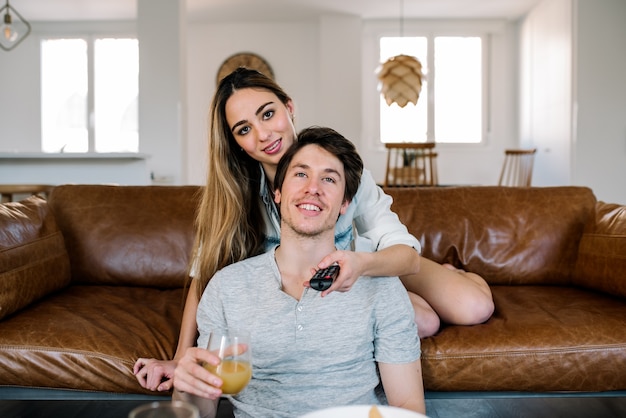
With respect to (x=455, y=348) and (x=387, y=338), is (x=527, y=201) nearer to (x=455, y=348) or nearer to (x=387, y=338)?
(x=455, y=348)

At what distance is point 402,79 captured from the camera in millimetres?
5902

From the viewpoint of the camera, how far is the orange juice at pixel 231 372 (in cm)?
85

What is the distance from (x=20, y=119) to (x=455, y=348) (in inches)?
311

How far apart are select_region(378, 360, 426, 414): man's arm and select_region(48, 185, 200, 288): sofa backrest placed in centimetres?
109

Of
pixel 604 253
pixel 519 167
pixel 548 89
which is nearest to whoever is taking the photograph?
pixel 604 253

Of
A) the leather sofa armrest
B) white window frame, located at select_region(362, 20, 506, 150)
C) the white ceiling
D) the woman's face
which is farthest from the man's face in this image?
white window frame, located at select_region(362, 20, 506, 150)

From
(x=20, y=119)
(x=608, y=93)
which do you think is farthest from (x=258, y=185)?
(x=20, y=119)

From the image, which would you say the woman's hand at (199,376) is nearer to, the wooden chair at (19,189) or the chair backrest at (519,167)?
the wooden chair at (19,189)

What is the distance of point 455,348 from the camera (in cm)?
151

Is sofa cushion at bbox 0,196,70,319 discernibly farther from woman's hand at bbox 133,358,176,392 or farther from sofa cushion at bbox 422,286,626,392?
sofa cushion at bbox 422,286,626,392

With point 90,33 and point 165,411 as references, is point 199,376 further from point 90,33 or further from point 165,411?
point 90,33

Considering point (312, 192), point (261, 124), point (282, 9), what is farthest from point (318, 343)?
point (282, 9)

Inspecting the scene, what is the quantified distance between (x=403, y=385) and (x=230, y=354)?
469 millimetres

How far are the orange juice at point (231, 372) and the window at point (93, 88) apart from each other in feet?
24.2
